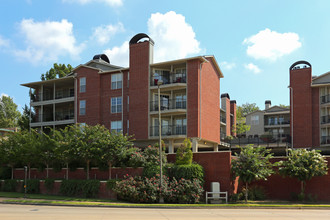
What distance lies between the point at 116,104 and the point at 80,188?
522 inches

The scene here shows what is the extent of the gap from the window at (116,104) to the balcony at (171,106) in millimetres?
4555

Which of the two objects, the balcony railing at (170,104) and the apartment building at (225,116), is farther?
the apartment building at (225,116)

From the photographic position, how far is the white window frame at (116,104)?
41781 mm

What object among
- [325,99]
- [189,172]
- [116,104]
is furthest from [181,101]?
[325,99]

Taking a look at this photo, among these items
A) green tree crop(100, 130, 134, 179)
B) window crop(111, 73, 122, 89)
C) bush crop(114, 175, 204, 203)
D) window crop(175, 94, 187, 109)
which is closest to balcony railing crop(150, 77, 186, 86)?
window crop(175, 94, 187, 109)

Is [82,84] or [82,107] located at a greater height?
[82,84]

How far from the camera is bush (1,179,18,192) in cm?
3597

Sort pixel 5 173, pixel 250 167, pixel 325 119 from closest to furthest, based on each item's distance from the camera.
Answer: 1. pixel 250 167
2. pixel 5 173
3. pixel 325 119

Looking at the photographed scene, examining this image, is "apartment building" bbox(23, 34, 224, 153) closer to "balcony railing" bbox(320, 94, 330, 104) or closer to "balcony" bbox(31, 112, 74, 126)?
"balcony" bbox(31, 112, 74, 126)

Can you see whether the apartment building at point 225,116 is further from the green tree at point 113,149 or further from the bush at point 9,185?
the bush at point 9,185

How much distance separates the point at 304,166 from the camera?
92.1 ft

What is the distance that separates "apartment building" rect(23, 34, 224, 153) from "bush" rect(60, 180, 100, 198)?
296 inches

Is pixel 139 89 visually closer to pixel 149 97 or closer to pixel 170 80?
pixel 149 97

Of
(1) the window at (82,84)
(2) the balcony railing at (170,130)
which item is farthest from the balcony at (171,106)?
(1) the window at (82,84)
